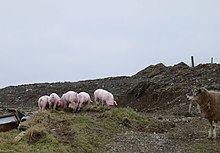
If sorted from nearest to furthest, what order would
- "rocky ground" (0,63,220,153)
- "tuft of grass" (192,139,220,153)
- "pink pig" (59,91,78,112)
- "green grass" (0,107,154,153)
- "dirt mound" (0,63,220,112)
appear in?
"green grass" (0,107,154,153), "tuft of grass" (192,139,220,153), "rocky ground" (0,63,220,153), "pink pig" (59,91,78,112), "dirt mound" (0,63,220,112)

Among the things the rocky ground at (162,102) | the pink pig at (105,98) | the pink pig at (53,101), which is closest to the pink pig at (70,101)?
the pink pig at (53,101)

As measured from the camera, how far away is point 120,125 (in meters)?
14.5

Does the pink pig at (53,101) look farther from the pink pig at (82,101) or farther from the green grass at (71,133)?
the green grass at (71,133)

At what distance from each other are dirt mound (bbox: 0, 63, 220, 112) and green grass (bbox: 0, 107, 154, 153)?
21.3 feet

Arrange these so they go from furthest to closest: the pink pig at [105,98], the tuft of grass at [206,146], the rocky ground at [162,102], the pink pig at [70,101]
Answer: the pink pig at [105,98], the pink pig at [70,101], the rocky ground at [162,102], the tuft of grass at [206,146]

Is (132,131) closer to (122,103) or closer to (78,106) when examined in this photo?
(78,106)

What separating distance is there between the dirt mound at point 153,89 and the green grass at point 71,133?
21.3 feet

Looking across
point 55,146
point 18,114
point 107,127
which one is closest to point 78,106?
point 18,114

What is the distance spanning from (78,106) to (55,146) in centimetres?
893

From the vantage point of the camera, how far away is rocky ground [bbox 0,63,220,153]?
1196cm

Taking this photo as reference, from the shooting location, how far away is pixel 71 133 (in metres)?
12.0

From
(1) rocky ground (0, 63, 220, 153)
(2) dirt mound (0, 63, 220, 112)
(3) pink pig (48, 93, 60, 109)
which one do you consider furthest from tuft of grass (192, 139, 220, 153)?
(2) dirt mound (0, 63, 220, 112)

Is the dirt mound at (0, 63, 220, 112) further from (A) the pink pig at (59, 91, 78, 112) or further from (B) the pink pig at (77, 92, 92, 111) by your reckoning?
(A) the pink pig at (59, 91, 78, 112)

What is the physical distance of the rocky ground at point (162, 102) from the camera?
1196 centimetres
